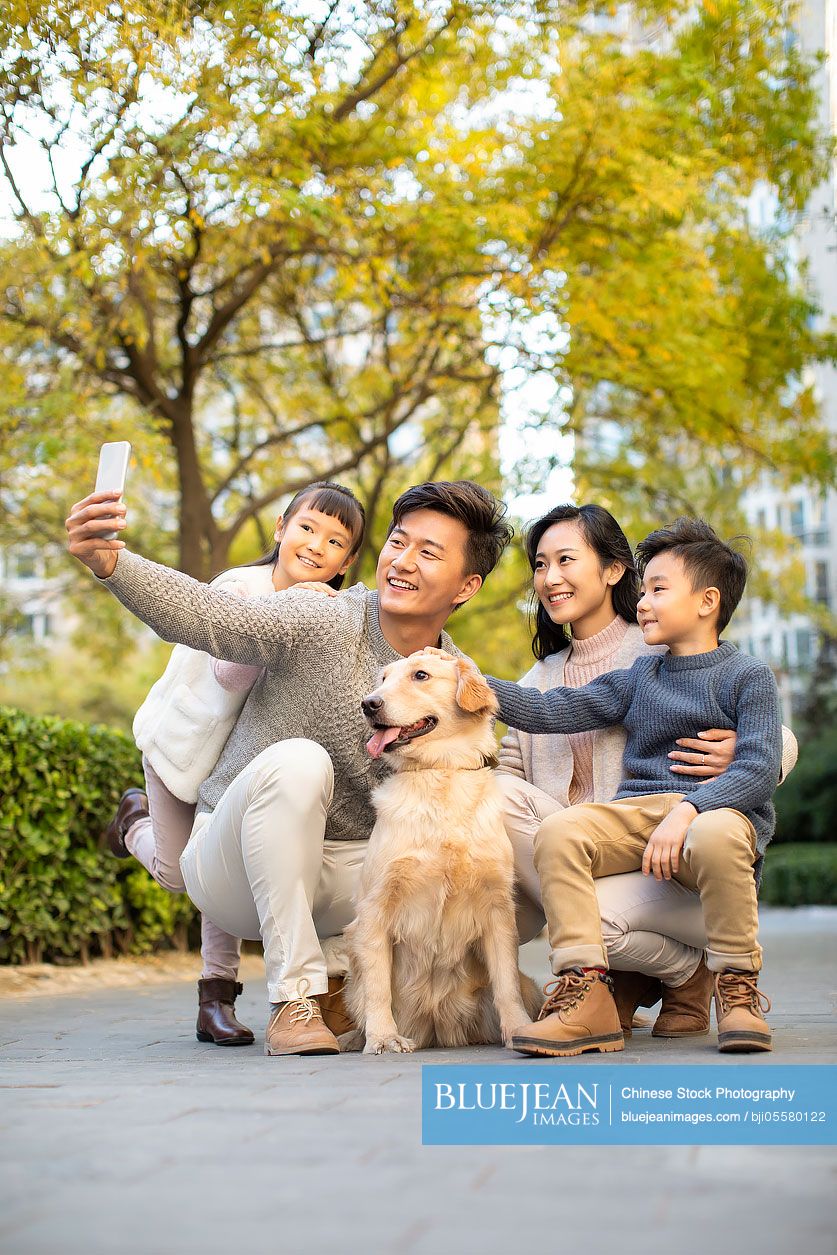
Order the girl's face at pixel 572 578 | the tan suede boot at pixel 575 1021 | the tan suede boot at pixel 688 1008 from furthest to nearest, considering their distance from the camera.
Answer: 1. the girl's face at pixel 572 578
2. the tan suede boot at pixel 688 1008
3. the tan suede boot at pixel 575 1021

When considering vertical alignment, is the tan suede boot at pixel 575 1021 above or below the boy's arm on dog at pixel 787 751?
below

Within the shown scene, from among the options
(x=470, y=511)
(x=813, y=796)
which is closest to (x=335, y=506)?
(x=470, y=511)

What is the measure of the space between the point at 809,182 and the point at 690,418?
2194 millimetres

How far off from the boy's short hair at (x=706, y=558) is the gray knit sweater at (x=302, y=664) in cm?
88

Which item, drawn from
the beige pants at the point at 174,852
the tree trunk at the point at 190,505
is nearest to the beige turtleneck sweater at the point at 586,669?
the beige pants at the point at 174,852

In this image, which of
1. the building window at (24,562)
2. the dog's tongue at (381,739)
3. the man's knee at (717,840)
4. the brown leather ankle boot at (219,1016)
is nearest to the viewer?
the man's knee at (717,840)

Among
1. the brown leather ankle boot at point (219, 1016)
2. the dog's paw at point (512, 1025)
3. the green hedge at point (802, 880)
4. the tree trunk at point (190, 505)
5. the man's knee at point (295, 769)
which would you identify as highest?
the tree trunk at point (190, 505)

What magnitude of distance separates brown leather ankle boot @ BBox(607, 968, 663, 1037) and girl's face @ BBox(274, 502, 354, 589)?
6.08 ft

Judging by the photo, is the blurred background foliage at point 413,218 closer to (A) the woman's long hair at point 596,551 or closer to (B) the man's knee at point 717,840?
(A) the woman's long hair at point 596,551

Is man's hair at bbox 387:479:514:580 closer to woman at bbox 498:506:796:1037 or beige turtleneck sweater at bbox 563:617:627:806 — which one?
woman at bbox 498:506:796:1037

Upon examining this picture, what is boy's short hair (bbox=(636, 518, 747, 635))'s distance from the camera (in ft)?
14.8

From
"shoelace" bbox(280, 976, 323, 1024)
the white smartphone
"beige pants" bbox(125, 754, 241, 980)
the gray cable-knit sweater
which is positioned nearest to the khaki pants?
the gray cable-knit sweater

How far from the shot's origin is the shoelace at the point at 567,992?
3.76m

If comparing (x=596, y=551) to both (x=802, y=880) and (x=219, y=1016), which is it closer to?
(x=219, y=1016)
